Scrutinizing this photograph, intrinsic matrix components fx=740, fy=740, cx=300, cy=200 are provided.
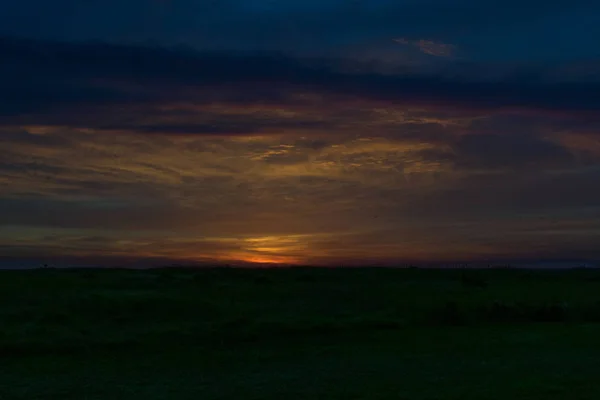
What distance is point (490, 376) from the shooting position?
71.0 ft

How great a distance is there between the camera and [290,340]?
31.5 m

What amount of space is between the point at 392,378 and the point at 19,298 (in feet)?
84.2

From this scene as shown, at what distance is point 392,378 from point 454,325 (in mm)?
14440

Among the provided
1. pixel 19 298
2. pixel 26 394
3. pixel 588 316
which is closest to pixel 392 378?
pixel 26 394

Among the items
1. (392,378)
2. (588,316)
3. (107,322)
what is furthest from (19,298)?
(588,316)

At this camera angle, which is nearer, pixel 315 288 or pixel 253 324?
pixel 253 324

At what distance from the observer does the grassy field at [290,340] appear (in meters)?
20.9

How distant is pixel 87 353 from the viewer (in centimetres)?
2906

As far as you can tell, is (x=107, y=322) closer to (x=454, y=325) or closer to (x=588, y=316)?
(x=454, y=325)

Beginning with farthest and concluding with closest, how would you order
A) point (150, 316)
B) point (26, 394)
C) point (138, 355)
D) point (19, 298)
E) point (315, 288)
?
point (315, 288) < point (19, 298) < point (150, 316) < point (138, 355) < point (26, 394)

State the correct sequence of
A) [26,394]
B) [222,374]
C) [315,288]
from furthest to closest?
[315,288] → [222,374] → [26,394]

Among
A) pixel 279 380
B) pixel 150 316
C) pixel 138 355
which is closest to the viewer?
pixel 279 380

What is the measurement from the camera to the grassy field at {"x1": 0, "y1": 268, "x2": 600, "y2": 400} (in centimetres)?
2088

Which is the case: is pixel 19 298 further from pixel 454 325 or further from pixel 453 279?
pixel 453 279
